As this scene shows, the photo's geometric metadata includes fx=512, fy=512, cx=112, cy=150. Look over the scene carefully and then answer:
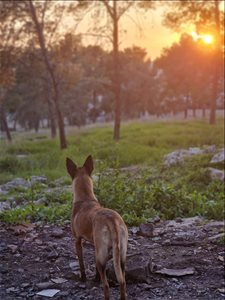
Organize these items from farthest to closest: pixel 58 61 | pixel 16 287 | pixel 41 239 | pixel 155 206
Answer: pixel 58 61 < pixel 155 206 < pixel 41 239 < pixel 16 287

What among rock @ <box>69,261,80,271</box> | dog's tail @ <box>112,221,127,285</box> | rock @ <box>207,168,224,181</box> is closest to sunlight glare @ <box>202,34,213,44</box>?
rock @ <box>207,168,224,181</box>

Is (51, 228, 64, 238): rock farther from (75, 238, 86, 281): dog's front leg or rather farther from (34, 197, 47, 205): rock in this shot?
(34, 197, 47, 205): rock

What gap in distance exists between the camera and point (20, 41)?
26578 mm

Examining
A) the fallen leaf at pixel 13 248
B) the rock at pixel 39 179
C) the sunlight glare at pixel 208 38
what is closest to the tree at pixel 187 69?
the sunlight glare at pixel 208 38

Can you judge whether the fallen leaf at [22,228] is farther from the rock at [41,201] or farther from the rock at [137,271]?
the rock at [137,271]

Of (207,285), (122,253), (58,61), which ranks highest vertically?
(58,61)

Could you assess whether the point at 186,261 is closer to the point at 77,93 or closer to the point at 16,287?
the point at 16,287

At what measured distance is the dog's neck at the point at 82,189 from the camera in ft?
19.6

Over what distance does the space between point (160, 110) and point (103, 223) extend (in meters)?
79.3

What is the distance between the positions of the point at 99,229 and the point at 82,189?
3.83 feet

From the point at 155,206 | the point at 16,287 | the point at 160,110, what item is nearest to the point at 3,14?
the point at 155,206

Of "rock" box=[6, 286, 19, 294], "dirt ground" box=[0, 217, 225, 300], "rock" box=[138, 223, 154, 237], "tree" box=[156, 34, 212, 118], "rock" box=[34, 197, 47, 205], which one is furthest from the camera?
"tree" box=[156, 34, 212, 118]

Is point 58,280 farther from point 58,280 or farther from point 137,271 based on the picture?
point 137,271

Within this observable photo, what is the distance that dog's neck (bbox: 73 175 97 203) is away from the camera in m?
5.97
